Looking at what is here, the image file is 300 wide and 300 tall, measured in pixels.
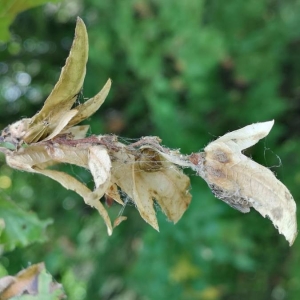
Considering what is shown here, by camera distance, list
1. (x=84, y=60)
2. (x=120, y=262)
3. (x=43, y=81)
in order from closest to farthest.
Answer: (x=84, y=60), (x=120, y=262), (x=43, y=81)

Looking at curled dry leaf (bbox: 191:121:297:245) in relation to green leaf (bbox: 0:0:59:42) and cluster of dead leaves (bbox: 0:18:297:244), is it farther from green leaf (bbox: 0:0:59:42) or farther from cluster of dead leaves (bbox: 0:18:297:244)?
green leaf (bbox: 0:0:59:42)

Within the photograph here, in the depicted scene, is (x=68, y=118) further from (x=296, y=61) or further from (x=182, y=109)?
(x=296, y=61)

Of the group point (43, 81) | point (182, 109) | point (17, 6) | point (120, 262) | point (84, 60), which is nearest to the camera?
point (84, 60)

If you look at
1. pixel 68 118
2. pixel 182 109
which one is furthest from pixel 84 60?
pixel 182 109

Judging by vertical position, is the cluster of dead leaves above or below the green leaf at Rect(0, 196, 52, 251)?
above

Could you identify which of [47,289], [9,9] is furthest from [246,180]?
[9,9]

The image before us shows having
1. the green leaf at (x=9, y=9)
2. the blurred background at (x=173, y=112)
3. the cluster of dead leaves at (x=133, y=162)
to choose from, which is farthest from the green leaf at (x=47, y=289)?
the blurred background at (x=173, y=112)

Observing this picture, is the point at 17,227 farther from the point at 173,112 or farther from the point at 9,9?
the point at 173,112

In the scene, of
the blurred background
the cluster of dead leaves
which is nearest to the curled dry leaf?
the cluster of dead leaves
